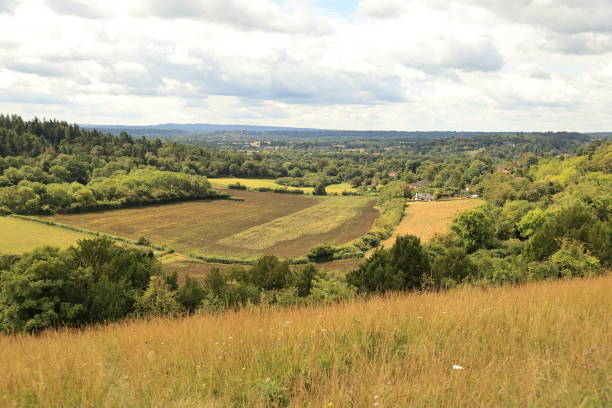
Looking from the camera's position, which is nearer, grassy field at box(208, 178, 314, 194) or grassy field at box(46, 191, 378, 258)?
grassy field at box(46, 191, 378, 258)

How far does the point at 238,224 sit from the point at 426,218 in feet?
135

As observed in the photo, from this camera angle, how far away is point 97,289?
2158 cm

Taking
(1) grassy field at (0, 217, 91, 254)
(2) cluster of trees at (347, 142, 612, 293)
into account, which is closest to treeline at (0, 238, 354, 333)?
(2) cluster of trees at (347, 142, 612, 293)

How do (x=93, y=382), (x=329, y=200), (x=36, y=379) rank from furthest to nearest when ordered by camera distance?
(x=329, y=200) < (x=36, y=379) < (x=93, y=382)

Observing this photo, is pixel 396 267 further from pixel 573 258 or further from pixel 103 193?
pixel 103 193

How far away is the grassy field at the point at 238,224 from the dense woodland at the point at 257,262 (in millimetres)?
6926

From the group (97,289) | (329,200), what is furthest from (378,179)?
(97,289)

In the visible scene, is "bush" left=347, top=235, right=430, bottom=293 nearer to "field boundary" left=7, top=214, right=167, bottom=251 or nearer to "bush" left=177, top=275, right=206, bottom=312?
"bush" left=177, top=275, right=206, bottom=312

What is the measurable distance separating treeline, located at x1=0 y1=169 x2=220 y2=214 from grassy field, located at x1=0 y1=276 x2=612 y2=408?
298 ft

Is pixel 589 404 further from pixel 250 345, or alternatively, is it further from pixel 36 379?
pixel 36 379

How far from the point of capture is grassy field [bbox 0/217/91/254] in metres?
59.1

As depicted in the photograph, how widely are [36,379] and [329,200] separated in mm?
120333

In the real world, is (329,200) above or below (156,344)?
below

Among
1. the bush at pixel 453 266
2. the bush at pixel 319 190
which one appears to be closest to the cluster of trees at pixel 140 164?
→ the bush at pixel 319 190
